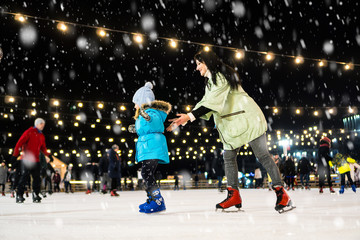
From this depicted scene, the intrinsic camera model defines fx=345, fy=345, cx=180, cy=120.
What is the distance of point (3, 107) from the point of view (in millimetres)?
30141

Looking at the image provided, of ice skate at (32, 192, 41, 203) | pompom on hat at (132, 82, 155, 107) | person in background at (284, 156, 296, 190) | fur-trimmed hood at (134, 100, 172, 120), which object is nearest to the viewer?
fur-trimmed hood at (134, 100, 172, 120)

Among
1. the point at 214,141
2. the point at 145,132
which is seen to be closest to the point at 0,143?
the point at 214,141

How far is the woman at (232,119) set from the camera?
3111 mm

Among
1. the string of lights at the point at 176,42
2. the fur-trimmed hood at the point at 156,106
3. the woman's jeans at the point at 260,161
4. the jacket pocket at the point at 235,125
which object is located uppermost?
the string of lights at the point at 176,42

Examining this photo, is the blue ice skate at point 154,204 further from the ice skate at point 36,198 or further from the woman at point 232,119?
the ice skate at point 36,198

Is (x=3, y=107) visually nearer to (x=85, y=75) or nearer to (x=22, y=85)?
(x=22, y=85)

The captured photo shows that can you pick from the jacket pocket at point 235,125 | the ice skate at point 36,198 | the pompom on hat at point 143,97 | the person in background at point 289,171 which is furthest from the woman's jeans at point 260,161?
the person in background at point 289,171

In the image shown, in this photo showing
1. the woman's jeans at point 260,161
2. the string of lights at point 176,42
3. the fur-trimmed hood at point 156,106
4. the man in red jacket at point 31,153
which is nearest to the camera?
the woman's jeans at point 260,161

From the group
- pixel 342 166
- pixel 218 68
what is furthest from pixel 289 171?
pixel 218 68

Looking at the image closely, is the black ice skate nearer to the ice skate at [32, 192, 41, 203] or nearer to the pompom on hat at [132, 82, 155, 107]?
the ice skate at [32, 192, 41, 203]

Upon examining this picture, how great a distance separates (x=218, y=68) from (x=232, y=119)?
0.53m

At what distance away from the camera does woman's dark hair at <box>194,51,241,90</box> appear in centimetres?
328

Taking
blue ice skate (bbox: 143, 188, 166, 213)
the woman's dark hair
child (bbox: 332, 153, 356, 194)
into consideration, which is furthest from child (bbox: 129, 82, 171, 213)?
child (bbox: 332, 153, 356, 194)

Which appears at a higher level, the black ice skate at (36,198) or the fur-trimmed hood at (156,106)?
the fur-trimmed hood at (156,106)
